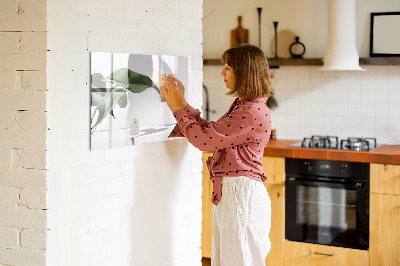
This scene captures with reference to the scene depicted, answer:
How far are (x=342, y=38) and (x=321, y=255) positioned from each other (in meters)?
1.64

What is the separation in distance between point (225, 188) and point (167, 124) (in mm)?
459

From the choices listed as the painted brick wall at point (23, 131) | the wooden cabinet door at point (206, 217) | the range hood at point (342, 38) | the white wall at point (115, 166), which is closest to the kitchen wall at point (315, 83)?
the range hood at point (342, 38)

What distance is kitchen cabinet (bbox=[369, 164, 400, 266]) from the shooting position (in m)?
4.16

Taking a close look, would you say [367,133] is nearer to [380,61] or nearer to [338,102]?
[338,102]

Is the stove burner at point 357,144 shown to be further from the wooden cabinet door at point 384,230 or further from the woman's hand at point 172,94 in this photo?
the woman's hand at point 172,94

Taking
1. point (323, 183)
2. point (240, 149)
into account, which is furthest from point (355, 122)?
point (240, 149)

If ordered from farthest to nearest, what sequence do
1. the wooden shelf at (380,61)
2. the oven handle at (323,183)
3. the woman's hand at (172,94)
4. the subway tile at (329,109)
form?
the subway tile at (329,109) < the wooden shelf at (380,61) < the oven handle at (323,183) < the woman's hand at (172,94)

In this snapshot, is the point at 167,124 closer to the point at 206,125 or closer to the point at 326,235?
the point at 206,125

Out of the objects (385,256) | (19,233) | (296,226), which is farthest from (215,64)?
(19,233)

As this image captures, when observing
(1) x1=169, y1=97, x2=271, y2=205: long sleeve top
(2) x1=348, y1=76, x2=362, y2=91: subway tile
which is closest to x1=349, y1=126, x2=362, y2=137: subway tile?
(2) x1=348, y1=76, x2=362, y2=91: subway tile

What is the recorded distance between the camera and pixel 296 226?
4551mm

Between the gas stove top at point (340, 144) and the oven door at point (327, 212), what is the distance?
288 millimetres

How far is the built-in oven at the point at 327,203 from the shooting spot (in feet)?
14.1

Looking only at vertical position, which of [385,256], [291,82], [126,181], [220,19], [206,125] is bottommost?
[385,256]
